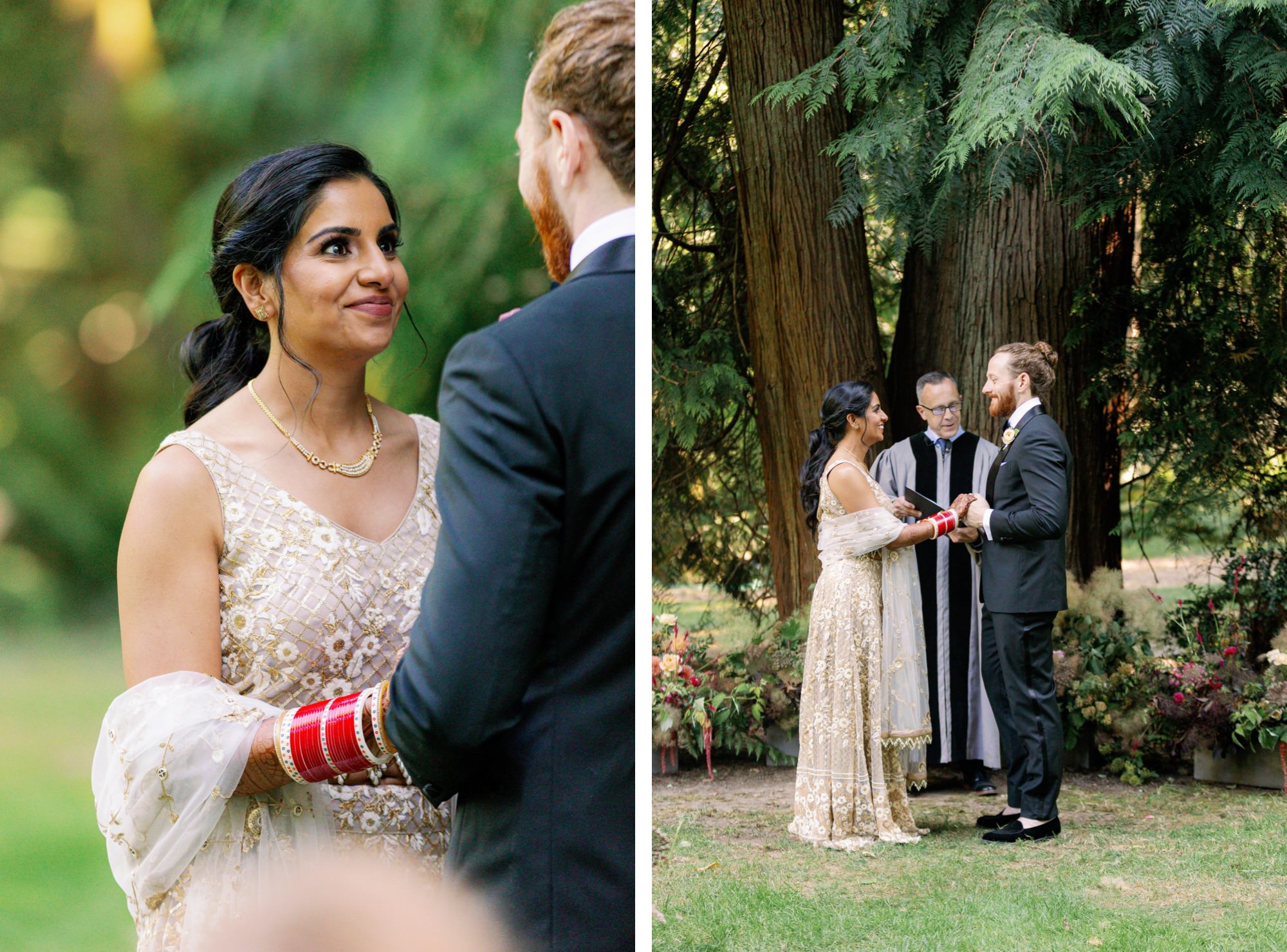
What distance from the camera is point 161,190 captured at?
52.7 inches

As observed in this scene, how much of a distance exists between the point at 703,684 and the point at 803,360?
1.48 m

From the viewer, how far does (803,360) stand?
5.04m

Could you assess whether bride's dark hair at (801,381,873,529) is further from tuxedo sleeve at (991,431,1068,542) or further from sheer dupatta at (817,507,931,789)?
tuxedo sleeve at (991,431,1068,542)

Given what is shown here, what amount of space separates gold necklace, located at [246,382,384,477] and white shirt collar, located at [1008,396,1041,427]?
2.91m

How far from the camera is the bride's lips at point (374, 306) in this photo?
1.33 metres

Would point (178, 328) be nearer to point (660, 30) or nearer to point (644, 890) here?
point (644, 890)

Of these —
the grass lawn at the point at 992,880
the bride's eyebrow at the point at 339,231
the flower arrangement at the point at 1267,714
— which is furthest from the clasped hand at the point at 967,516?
the bride's eyebrow at the point at 339,231

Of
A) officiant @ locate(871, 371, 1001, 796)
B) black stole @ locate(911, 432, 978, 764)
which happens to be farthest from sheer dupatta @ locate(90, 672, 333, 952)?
black stole @ locate(911, 432, 978, 764)

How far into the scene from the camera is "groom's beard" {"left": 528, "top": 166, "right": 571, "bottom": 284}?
1.27m

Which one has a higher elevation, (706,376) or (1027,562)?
(706,376)

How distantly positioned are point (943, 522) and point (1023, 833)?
1082 mm

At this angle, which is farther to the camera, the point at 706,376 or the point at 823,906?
the point at 706,376

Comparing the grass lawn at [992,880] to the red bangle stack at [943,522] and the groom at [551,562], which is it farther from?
the groom at [551,562]

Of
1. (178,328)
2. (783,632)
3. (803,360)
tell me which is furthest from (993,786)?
(178,328)
